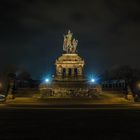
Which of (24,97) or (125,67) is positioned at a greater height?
(125,67)

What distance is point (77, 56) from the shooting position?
4338 inches

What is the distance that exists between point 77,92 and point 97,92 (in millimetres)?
4305

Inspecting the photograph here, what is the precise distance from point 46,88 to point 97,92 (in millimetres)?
10992

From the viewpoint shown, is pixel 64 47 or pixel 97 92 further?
pixel 64 47
